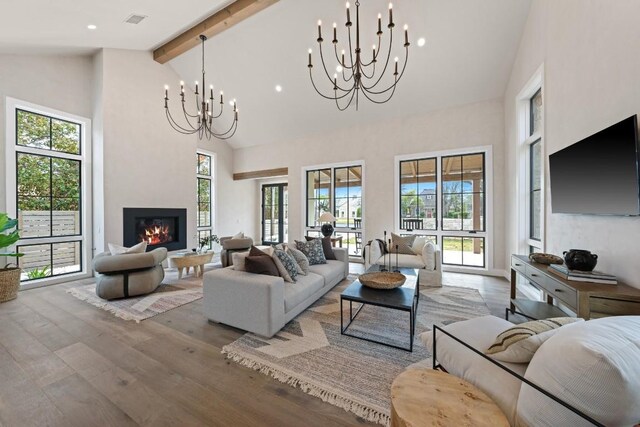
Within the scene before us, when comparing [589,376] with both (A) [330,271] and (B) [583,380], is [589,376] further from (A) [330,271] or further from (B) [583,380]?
(A) [330,271]

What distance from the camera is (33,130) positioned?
427 cm

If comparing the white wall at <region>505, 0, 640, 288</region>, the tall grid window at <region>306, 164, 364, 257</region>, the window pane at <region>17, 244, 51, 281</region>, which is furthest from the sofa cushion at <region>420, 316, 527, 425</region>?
the window pane at <region>17, 244, 51, 281</region>

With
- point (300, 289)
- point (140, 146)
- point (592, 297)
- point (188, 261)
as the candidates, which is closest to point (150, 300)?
point (188, 261)

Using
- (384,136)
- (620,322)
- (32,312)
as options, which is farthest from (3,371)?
(384,136)

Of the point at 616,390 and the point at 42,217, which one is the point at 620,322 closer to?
the point at 616,390

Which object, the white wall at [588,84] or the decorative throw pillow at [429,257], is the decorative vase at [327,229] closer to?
the decorative throw pillow at [429,257]

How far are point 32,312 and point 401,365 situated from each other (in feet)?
14.3

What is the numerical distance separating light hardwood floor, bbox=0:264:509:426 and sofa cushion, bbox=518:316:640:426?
104cm

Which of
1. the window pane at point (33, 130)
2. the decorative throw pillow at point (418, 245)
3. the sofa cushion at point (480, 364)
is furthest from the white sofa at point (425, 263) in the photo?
the window pane at point (33, 130)

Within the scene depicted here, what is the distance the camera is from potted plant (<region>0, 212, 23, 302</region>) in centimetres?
339

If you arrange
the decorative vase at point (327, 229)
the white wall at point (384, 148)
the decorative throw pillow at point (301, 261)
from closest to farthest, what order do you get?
the decorative throw pillow at point (301, 261) → the white wall at point (384, 148) → the decorative vase at point (327, 229)

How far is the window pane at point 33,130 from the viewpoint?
13.5ft

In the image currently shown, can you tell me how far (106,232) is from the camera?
4.76 metres

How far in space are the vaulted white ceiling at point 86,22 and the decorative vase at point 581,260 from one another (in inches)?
214
